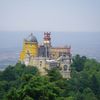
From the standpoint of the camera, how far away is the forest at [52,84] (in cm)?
2892

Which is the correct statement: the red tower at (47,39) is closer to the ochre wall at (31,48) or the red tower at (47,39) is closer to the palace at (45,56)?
the palace at (45,56)

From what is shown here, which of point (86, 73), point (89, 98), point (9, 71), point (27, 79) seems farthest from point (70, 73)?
point (27, 79)

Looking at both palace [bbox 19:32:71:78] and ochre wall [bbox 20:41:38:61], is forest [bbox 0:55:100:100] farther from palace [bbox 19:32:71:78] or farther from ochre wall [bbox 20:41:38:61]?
ochre wall [bbox 20:41:38:61]

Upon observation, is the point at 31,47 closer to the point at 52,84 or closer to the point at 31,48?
the point at 31,48

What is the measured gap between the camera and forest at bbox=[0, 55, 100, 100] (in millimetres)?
28922

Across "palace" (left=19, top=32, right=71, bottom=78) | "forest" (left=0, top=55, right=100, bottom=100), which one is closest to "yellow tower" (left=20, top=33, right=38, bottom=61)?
"palace" (left=19, top=32, right=71, bottom=78)

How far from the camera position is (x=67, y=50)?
61.4 metres

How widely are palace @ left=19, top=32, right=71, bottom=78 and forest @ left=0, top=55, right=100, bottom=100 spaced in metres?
0.91

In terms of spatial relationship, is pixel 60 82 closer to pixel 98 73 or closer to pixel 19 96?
pixel 19 96

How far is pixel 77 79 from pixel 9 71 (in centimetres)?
659

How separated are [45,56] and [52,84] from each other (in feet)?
94.2

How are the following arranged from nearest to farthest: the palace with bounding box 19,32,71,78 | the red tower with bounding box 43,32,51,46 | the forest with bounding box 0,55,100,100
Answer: the forest with bounding box 0,55,100,100 → the palace with bounding box 19,32,71,78 → the red tower with bounding box 43,32,51,46

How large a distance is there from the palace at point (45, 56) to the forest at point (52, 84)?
2.97 ft

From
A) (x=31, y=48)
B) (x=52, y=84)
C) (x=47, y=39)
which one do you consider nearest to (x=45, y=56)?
(x=31, y=48)
